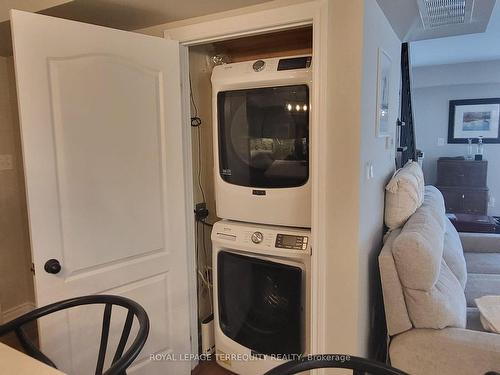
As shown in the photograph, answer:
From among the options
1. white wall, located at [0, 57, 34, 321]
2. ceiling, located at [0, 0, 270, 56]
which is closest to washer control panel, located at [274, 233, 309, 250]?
ceiling, located at [0, 0, 270, 56]

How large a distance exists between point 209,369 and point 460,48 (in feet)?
13.9

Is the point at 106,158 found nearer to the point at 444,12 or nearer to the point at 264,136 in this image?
the point at 264,136

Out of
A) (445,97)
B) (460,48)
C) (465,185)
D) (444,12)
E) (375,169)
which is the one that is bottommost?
(465,185)

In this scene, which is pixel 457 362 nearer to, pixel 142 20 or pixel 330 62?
pixel 330 62

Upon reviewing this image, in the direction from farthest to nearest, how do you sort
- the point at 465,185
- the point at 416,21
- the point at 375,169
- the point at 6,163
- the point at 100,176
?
the point at 465,185
the point at 6,163
the point at 416,21
the point at 375,169
the point at 100,176

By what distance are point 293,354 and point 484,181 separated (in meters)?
4.24

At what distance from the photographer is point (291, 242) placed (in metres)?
1.91

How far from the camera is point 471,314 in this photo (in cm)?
213

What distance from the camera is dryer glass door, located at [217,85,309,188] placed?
6.27ft

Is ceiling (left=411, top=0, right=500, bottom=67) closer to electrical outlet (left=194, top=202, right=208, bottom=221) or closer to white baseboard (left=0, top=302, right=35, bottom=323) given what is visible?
electrical outlet (left=194, top=202, right=208, bottom=221)

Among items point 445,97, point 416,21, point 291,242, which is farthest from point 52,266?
point 445,97

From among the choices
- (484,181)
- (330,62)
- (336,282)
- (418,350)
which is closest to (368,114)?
(330,62)

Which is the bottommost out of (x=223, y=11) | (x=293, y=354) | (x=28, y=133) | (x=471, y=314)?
(x=293, y=354)

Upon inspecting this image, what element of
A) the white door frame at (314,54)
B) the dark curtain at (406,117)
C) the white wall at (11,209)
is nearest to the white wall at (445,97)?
the dark curtain at (406,117)
